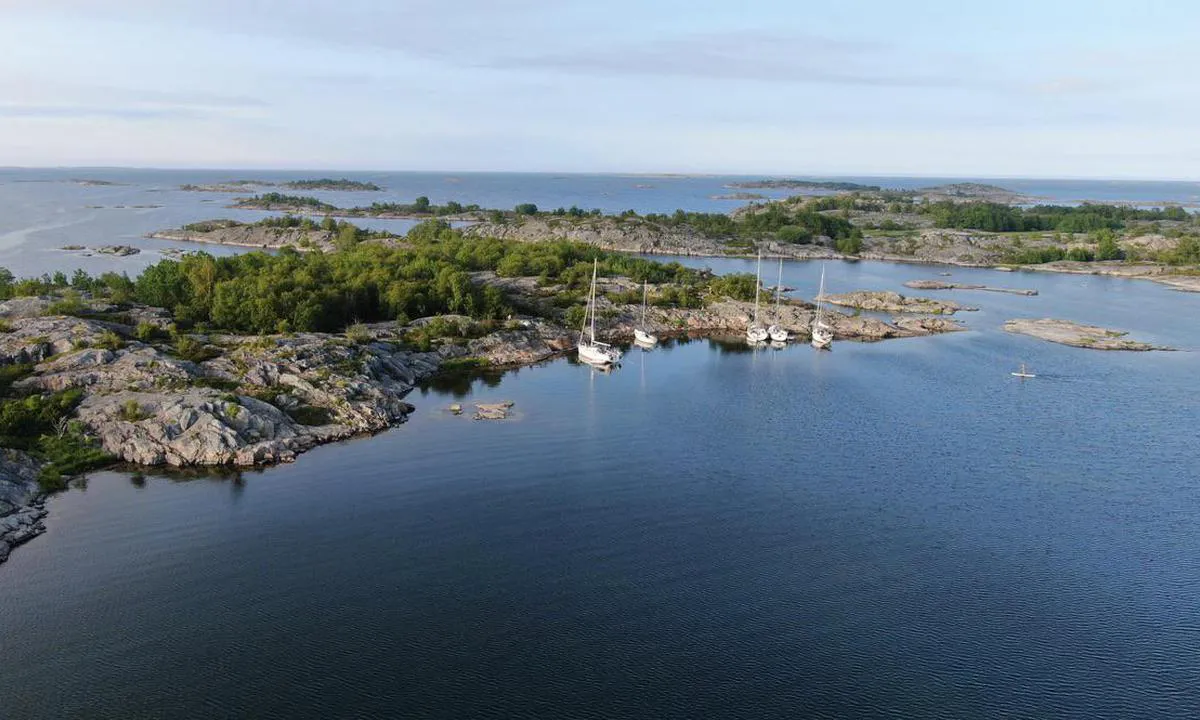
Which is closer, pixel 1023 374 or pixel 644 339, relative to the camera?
pixel 1023 374

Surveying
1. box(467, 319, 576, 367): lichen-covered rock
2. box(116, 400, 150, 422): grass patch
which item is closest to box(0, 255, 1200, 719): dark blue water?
box(116, 400, 150, 422): grass patch

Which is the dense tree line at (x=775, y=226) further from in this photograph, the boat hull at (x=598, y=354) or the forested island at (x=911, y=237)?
the boat hull at (x=598, y=354)

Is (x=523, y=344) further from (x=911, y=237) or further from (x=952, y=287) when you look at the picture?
(x=911, y=237)

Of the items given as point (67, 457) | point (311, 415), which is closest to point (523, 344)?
point (311, 415)

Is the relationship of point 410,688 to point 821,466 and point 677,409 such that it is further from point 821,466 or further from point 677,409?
point 677,409

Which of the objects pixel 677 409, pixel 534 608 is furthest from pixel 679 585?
pixel 677 409

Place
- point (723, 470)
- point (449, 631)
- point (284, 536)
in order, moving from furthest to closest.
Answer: point (723, 470) < point (284, 536) < point (449, 631)

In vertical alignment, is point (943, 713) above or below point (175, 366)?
below
